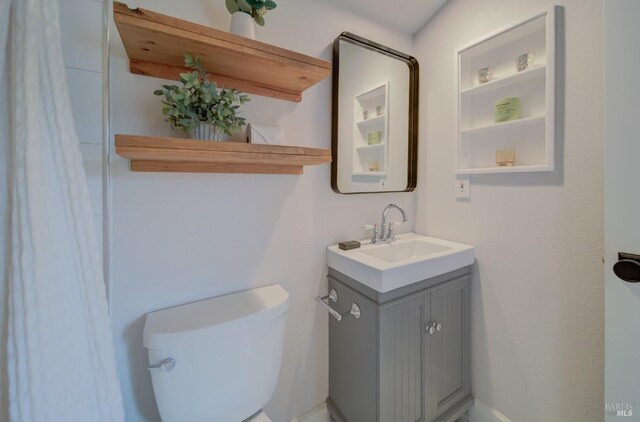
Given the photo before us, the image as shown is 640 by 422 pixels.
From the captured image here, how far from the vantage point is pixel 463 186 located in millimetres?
1286

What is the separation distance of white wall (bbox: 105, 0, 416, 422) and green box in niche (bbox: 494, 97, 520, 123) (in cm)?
63

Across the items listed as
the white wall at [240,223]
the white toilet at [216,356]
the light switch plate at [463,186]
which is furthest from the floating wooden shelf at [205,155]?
the light switch plate at [463,186]

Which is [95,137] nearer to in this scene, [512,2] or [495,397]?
[512,2]

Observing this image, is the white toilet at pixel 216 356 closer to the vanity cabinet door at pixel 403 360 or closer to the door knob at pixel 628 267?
the vanity cabinet door at pixel 403 360

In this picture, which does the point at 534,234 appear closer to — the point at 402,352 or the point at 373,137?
the point at 402,352

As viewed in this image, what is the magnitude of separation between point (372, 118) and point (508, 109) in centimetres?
60

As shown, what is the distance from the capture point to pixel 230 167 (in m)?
0.93

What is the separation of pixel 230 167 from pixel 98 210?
0.42 m

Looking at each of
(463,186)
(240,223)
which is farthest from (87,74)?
(463,186)

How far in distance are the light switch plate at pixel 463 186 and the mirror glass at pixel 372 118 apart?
0.25 metres

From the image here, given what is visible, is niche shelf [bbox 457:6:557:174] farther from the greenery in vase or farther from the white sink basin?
the greenery in vase

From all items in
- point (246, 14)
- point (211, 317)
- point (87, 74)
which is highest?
point (246, 14)

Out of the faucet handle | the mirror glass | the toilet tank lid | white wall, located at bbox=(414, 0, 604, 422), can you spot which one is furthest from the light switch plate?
the toilet tank lid

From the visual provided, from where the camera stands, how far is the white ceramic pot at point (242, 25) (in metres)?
0.83
